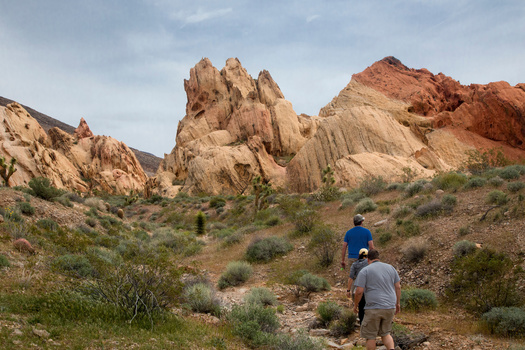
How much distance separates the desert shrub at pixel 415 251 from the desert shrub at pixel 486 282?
2393 millimetres

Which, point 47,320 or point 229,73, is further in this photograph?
point 229,73

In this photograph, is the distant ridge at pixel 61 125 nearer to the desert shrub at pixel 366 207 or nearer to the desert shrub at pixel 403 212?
the desert shrub at pixel 366 207

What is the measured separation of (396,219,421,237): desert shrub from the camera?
1165 cm

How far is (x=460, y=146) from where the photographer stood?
122ft

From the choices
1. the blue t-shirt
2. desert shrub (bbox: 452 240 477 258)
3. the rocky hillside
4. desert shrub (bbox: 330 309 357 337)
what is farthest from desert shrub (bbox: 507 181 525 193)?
the rocky hillside

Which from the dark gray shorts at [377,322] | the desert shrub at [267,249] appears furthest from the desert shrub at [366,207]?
the dark gray shorts at [377,322]

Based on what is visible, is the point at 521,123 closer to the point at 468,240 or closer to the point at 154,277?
the point at 468,240

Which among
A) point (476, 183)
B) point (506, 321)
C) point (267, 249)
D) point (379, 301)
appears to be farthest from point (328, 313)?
point (476, 183)

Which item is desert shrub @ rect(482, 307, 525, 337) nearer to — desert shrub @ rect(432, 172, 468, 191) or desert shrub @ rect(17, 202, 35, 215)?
desert shrub @ rect(432, 172, 468, 191)

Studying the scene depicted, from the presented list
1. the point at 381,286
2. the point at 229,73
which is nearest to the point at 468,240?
the point at 381,286

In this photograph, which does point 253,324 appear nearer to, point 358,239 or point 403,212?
point 358,239

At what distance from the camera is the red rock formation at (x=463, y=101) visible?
1467 inches

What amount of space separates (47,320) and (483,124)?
44574 mm

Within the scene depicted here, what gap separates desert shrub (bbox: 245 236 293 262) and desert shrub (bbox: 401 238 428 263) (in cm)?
520
